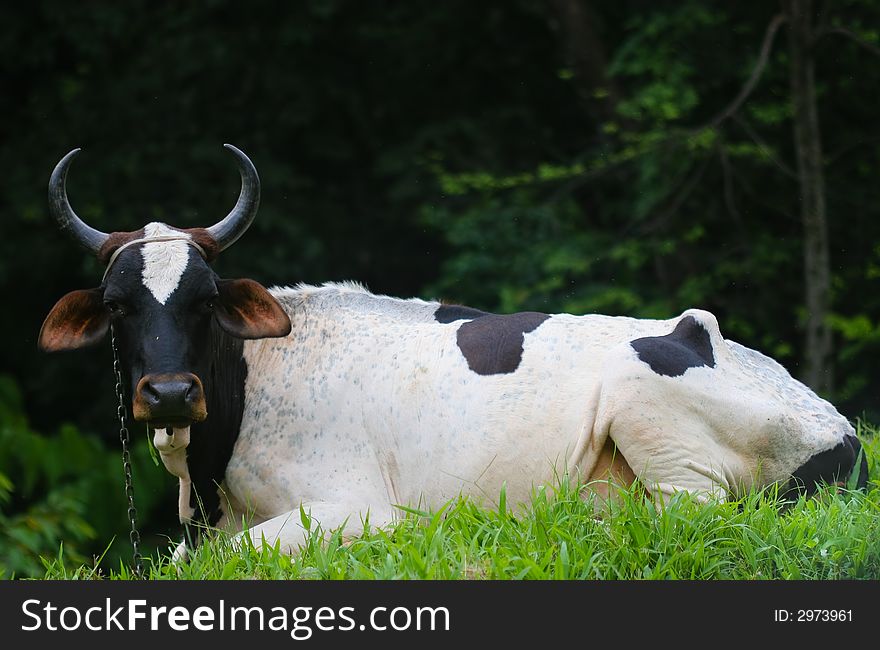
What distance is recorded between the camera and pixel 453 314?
5.68 meters

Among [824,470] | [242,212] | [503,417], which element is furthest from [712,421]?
[242,212]

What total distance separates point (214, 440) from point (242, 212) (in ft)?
3.39

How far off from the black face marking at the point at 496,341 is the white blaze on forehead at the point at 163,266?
127cm

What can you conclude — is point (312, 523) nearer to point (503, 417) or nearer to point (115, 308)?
point (503, 417)

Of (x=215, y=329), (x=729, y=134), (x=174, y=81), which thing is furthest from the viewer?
(x=174, y=81)

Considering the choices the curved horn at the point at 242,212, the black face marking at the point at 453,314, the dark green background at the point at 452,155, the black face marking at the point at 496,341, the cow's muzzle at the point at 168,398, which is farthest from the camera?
the dark green background at the point at 452,155

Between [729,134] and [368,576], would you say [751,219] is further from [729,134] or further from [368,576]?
[368,576]

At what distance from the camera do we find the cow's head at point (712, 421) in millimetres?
4805

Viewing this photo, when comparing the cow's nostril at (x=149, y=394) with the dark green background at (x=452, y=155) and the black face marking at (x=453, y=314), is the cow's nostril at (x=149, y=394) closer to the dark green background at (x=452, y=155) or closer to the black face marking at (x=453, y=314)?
the black face marking at (x=453, y=314)

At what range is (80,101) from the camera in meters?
12.8

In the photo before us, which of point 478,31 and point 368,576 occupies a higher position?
point 478,31

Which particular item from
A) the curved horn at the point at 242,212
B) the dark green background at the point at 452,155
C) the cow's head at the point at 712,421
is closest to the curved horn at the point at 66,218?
the curved horn at the point at 242,212

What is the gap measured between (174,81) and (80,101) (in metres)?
1.08

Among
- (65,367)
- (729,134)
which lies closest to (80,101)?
(65,367)
